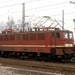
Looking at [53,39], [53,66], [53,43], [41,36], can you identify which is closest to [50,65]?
[53,66]

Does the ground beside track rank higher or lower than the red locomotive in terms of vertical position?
lower

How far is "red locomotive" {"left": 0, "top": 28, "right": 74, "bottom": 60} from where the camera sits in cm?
2470

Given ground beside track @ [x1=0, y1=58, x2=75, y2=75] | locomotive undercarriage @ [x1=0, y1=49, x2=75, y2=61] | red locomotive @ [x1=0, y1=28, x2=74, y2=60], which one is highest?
red locomotive @ [x1=0, y1=28, x2=74, y2=60]

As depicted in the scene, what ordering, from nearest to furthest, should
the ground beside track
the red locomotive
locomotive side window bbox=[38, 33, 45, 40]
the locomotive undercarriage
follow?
the ground beside track
the red locomotive
the locomotive undercarriage
locomotive side window bbox=[38, 33, 45, 40]

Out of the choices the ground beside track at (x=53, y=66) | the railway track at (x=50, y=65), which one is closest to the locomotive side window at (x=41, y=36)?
the railway track at (x=50, y=65)

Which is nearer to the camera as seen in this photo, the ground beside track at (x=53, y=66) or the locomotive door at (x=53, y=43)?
the ground beside track at (x=53, y=66)

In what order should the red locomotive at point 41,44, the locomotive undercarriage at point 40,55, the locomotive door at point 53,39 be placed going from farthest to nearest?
the locomotive door at point 53,39 < the locomotive undercarriage at point 40,55 < the red locomotive at point 41,44

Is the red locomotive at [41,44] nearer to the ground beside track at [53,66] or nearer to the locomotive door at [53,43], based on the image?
the locomotive door at [53,43]

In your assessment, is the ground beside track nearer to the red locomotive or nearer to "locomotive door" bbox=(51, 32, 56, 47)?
the red locomotive

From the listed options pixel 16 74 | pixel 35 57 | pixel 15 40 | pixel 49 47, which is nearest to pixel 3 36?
pixel 15 40

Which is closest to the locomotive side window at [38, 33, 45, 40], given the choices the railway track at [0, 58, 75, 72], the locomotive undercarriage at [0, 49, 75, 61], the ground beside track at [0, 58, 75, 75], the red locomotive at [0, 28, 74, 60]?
the red locomotive at [0, 28, 74, 60]

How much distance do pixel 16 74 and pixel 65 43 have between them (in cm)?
984

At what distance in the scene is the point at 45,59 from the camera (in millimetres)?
26203

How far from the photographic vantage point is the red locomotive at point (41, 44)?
24.7 metres
